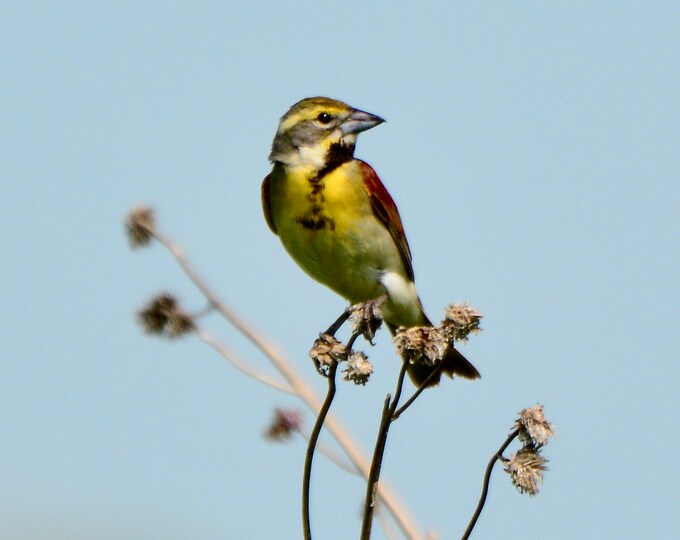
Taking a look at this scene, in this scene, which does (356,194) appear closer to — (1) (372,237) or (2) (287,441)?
(1) (372,237)

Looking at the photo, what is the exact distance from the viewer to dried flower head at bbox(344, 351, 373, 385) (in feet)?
11.0

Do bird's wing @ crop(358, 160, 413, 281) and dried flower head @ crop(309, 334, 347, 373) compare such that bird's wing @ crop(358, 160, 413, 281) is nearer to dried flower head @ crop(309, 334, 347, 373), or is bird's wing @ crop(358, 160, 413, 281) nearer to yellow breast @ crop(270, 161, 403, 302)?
yellow breast @ crop(270, 161, 403, 302)

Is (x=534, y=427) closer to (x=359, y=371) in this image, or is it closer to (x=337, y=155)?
(x=359, y=371)

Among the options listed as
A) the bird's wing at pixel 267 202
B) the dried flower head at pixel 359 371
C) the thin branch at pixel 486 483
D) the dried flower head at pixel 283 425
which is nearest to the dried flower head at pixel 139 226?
the bird's wing at pixel 267 202

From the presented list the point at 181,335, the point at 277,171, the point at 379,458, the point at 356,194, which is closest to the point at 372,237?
the point at 356,194

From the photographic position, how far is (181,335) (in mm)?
5363

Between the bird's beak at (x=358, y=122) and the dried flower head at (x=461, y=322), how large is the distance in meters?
2.65

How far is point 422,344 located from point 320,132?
2.84 m

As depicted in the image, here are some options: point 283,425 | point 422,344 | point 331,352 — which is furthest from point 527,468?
point 283,425

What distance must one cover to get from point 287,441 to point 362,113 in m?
1.89

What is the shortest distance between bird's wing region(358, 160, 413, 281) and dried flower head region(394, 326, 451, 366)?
8.61ft

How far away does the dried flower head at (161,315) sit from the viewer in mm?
5508

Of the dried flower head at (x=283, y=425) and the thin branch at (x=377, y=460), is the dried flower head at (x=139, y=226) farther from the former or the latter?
the thin branch at (x=377, y=460)

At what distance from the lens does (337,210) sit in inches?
224
